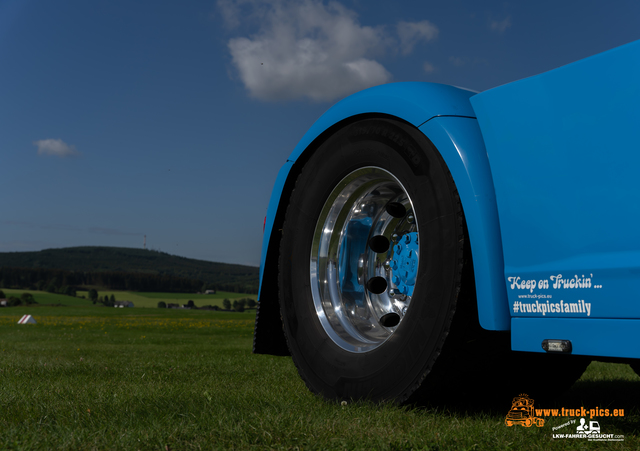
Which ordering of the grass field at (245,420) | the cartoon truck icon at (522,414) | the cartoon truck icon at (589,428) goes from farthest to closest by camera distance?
the cartoon truck icon at (522,414)
the cartoon truck icon at (589,428)
the grass field at (245,420)

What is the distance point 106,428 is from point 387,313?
1.49 m

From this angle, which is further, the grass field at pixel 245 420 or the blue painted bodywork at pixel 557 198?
the grass field at pixel 245 420

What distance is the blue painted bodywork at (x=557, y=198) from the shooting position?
5.69 feet

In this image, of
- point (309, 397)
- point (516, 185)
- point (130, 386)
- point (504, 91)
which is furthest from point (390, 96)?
point (130, 386)

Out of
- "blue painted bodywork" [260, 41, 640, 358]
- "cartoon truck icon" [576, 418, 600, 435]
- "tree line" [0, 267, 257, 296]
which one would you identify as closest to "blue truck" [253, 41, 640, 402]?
"blue painted bodywork" [260, 41, 640, 358]

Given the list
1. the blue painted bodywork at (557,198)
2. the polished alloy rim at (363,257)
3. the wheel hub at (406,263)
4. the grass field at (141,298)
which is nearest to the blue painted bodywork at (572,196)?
the blue painted bodywork at (557,198)

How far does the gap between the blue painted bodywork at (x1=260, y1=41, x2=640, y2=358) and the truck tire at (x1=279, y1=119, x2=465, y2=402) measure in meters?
0.14

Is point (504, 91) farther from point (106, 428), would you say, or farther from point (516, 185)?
point (106, 428)

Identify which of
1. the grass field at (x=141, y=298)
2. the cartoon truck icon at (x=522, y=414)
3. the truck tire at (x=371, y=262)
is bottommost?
the grass field at (x=141, y=298)

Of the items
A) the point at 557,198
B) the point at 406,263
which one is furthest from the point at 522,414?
the point at 557,198

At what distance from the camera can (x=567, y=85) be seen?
75.5 inches

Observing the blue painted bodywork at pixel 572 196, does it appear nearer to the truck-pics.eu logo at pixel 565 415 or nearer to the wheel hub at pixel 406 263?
the truck-pics.eu logo at pixel 565 415

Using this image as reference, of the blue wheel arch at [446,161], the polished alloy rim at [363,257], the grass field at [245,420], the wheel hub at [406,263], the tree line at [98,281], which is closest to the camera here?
the grass field at [245,420]

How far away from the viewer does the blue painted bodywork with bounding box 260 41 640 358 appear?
1733 mm
